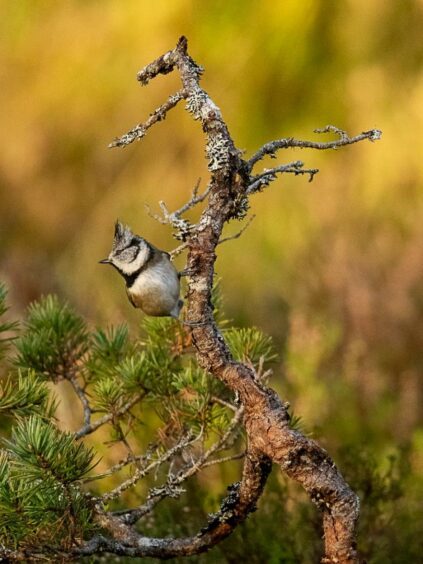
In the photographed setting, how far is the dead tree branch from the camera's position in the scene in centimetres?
127

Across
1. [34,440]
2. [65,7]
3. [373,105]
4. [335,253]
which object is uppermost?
[65,7]

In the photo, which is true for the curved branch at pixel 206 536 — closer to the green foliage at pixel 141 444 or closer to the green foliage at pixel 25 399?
the green foliage at pixel 141 444

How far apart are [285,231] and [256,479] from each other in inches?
93.7

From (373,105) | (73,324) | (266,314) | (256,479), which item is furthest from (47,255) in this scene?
(256,479)

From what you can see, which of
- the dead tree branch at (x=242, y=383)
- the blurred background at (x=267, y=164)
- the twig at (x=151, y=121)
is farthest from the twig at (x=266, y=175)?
the blurred background at (x=267, y=164)

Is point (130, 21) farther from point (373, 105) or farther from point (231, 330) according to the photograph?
point (231, 330)

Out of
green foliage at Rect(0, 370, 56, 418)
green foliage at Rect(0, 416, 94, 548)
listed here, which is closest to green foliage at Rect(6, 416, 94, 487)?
green foliage at Rect(0, 416, 94, 548)

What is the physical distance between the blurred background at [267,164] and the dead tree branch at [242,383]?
5.22 feet

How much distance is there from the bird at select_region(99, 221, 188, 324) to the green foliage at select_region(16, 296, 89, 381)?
11cm

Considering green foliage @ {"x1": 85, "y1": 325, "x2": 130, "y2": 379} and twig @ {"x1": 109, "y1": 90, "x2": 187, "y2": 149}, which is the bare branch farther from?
green foliage @ {"x1": 85, "y1": 325, "x2": 130, "y2": 379}

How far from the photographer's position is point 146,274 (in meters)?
1.70

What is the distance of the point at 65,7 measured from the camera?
11.9ft

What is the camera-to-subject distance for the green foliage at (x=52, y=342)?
1725 mm

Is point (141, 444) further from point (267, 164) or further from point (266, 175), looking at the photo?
point (267, 164)
